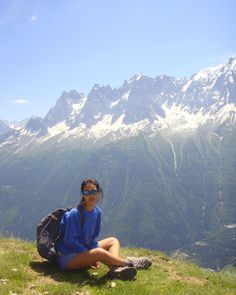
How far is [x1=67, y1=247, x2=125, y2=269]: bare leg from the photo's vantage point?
15859 millimetres

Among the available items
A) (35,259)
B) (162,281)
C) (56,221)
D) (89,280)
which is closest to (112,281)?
(89,280)

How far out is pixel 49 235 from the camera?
16359mm

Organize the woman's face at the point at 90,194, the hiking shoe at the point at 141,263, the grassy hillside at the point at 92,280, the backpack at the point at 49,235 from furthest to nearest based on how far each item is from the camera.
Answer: the hiking shoe at the point at 141,263 → the backpack at the point at 49,235 → the woman's face at the point at 90,194 → the grassy hillside at the point at 92,280

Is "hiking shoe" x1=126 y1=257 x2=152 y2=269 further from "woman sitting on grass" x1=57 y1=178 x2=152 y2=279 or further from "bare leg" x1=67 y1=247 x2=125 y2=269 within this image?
"bare leg" x1=67 y1=247 x2=125 y2=269

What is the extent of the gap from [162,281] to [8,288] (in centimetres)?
554

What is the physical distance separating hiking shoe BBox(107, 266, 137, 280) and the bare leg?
1.46 ft

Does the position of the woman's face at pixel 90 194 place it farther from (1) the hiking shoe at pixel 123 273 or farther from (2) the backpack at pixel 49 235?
(1) the hiking shoe at pixel 123 273

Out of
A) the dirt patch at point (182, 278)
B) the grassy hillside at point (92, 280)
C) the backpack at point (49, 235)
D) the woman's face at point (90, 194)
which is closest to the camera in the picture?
the grassy hillside at point (92, 280)

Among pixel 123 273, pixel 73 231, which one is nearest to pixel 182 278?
pixel 123 273

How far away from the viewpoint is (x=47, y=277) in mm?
15648

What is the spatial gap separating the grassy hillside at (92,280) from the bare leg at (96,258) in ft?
1.50

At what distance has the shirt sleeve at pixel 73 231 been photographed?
52.0ft

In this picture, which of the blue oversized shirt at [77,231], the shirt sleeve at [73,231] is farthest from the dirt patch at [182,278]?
the shirt sleeve at [73,231]

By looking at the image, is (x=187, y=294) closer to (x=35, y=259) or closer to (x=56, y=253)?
(x=56, y=253)
